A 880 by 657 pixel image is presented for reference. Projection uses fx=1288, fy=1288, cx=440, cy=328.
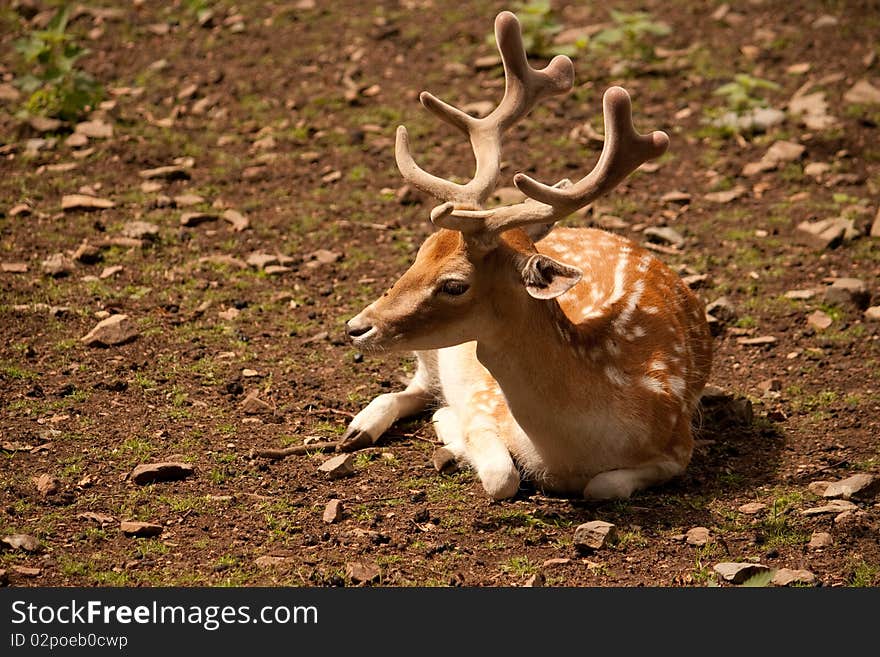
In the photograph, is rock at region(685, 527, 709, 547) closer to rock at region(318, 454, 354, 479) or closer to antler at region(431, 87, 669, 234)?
antler at region(431, 87, 669, 234)

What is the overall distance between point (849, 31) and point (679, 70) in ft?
5.00

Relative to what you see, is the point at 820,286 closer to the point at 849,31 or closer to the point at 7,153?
the point at 849,31

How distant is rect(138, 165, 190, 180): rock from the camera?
875cm

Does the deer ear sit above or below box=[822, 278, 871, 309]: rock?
above

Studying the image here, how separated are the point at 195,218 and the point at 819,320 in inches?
152

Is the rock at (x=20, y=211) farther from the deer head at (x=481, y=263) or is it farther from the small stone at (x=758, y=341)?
the small stone at (x=758, y=341)

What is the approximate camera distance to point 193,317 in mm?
7074

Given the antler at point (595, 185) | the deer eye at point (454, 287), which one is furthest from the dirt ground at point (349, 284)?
the antler at point (595, 185)

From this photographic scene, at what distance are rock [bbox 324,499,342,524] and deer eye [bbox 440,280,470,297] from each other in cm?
98

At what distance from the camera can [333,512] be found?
521 cm

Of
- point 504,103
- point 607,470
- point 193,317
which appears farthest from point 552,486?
point 193,317

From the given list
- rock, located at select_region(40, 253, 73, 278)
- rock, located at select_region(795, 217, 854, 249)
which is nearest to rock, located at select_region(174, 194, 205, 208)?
rock, located at select_region(40, 253, 73, 278)

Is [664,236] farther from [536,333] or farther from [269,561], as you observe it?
[269,561]

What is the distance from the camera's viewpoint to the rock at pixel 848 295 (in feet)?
23.5
